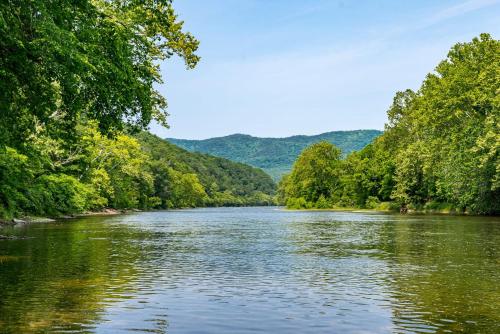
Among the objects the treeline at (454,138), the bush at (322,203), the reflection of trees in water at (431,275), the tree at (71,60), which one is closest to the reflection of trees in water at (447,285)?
the reflection of trees in water at (431,275)

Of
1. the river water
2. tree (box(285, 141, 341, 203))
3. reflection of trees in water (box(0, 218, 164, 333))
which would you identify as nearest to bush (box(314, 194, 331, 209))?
tree (box(285, 141, 341, 203))

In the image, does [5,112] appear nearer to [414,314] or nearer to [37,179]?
[414,314]

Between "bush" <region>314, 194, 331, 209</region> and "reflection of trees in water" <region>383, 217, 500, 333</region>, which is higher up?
"bush" <region>314, 194, 331, 209</region>

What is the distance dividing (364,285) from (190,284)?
666cm

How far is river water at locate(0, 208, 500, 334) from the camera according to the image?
14.8 meters

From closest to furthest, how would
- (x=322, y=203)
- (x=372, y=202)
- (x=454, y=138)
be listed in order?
(x=454, y=138)
(x=372, y=202)
(x=322, y=203)

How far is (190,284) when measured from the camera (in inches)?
841

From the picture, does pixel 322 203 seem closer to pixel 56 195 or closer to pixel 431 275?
pixel 56 195

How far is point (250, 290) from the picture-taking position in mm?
20078

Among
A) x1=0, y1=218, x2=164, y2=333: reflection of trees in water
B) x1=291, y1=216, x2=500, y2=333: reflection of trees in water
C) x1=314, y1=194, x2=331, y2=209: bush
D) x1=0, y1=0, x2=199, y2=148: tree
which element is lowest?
x1=0, y1=218, x2=164, y2=333: reflection of trees in water

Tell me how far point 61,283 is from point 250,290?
23.6ft

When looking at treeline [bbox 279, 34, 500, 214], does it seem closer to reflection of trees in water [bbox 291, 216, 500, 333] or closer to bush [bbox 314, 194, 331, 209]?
bush [bbox 314, 194, 331, 209]

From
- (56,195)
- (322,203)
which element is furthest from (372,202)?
(56,195)

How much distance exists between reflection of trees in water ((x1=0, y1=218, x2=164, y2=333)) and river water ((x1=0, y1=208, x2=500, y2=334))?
0.04m
